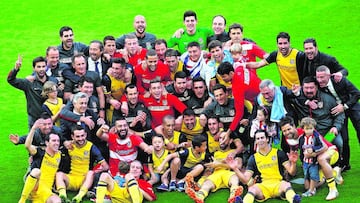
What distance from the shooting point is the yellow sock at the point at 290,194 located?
474 inches

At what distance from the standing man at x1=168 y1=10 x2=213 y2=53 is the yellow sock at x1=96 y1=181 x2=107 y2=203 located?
11.4 ft

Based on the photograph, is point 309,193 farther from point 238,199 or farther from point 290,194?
point 238,199

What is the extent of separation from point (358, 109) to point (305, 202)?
1664 mm

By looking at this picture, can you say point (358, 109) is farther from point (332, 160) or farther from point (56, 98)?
point (56, 98)

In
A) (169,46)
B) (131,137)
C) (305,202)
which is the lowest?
(305,202)

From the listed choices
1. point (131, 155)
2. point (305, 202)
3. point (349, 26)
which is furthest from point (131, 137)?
point (349, 26)

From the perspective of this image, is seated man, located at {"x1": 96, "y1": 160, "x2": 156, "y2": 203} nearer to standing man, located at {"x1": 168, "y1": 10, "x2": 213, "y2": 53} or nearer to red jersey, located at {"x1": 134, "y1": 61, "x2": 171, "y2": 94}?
red jersey, located at {"x1": 134, "y1": 61, "x2": 171, "y2": 94}

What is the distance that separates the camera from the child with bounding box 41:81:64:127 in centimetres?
1316

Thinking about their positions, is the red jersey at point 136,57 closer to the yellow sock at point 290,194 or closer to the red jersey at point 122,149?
the red jersey at point 122,149

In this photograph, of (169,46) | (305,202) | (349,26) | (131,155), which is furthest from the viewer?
(349,26)

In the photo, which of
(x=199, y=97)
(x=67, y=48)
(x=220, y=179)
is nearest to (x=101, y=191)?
(x=220, y=179)

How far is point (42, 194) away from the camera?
12.3 m

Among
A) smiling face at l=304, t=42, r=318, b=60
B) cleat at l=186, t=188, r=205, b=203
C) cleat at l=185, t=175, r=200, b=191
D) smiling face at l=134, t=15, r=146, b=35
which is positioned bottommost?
cleat at l=186, t=188, r=205, b=203

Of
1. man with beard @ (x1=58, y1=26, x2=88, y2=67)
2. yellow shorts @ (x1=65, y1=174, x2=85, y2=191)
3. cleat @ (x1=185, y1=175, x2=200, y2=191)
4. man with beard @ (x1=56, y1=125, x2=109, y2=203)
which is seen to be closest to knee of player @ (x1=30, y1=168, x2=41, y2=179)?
man with beard @ (x1=56, y1=125, x2=109, y2=203)
